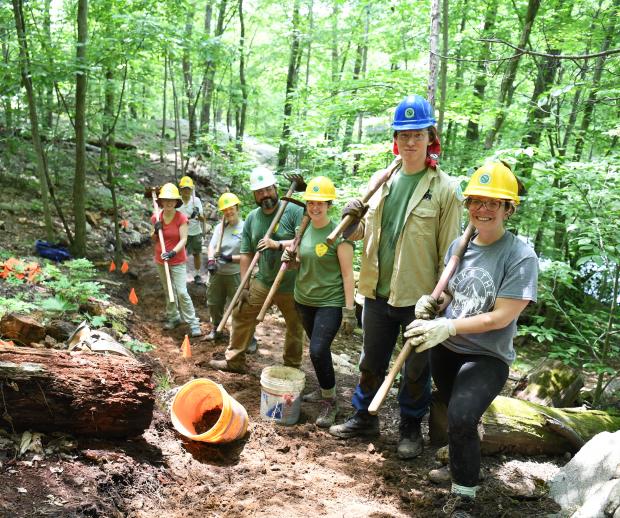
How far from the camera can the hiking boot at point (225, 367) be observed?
5.54 metres

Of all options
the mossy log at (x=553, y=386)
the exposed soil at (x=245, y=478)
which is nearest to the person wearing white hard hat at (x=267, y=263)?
the exposed soil at (x=245, y=478)

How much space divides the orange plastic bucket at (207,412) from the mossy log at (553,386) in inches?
134

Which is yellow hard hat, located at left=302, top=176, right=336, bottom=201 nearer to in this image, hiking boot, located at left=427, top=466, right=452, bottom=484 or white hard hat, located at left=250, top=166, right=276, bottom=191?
white hard hat, located at left=250, top=166, right=276, bottom=191

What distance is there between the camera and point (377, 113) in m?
8.23

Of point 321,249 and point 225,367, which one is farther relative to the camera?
point 225,367

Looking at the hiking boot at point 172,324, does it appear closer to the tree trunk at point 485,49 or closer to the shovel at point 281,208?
the shovel at point 281,208

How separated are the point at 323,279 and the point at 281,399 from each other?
1.19 m

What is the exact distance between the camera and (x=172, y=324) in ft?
23.3

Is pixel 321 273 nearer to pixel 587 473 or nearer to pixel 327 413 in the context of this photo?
pixel 327 413

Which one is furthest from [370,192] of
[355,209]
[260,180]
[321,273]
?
[260,180]

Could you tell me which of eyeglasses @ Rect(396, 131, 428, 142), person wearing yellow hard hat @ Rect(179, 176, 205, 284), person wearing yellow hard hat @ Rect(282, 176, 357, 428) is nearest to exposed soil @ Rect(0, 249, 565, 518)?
person wearing yellow hard hat @ Rect(282, 176, 357, 428)

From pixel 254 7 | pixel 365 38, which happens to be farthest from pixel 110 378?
pixel 254 7

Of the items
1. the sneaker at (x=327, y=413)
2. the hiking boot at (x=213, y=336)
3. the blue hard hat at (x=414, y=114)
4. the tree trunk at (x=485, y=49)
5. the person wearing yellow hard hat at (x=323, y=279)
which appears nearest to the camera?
the blue hard hat at (x=414, y=114)

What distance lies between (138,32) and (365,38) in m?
9.05
